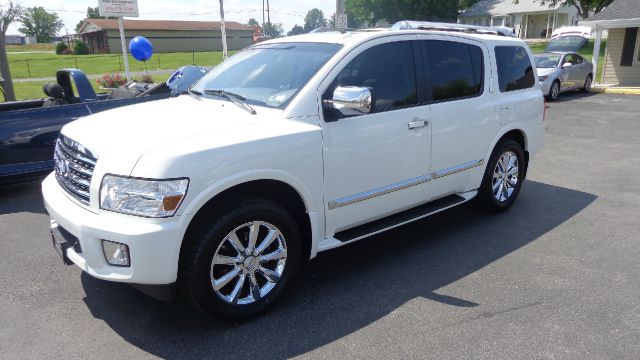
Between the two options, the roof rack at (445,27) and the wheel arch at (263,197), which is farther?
the roof rack at (445,27)

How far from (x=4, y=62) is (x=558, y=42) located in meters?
19.3

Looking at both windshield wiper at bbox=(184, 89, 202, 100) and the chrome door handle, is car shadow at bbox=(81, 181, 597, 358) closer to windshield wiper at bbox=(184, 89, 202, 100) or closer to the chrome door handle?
the chrome door handle

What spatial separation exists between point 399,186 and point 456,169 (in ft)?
2.73

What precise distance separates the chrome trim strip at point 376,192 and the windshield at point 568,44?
60.3ft

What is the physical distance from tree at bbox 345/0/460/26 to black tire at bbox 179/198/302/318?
56.0 m

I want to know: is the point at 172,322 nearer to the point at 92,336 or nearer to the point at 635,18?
the point at 92,336

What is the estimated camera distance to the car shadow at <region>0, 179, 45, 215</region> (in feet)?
18.9

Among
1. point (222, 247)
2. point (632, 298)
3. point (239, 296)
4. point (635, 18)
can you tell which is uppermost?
point (635, 18)

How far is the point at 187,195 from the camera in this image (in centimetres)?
288

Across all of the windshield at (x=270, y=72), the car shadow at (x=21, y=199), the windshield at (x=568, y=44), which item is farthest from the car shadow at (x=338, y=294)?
the windshield at (x=568, y=44)

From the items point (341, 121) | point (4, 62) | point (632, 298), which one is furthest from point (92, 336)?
point (4, 62)

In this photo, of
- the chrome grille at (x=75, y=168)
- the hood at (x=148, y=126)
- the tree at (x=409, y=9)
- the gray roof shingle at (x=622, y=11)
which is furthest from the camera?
the tree at (x=409, y=9)

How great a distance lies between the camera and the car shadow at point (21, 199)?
5762mm

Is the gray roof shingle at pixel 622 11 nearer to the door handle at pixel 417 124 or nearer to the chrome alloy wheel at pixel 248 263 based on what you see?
the door handle at pixel 417 124
